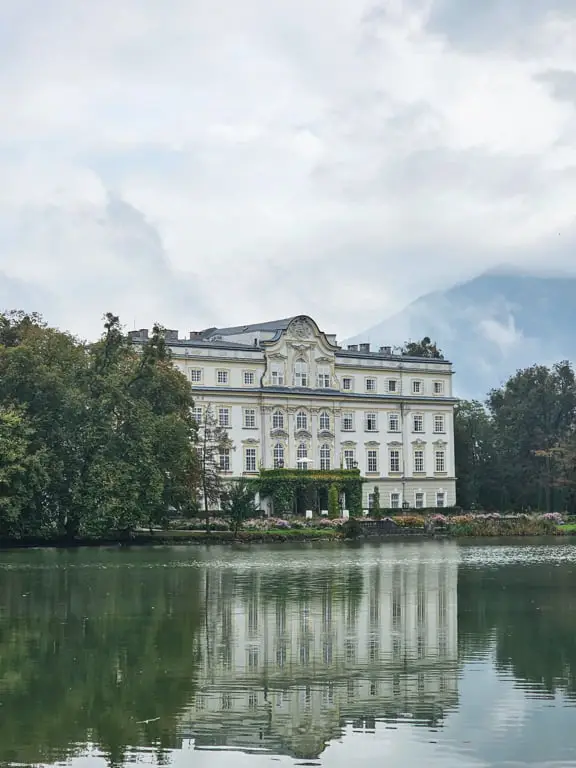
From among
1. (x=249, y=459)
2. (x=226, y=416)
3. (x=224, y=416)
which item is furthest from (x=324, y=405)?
(x=224, y=416)

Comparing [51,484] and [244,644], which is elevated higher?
[51,484]

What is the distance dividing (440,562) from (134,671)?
27.2 metres

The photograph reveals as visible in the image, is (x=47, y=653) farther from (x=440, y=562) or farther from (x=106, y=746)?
(x=440, y=562)

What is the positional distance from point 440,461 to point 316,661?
73.8 meters

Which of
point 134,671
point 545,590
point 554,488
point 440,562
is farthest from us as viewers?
point 554,488

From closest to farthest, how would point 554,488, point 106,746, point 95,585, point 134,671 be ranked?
point 106,746 → point 134,671 → point 95,585 → point 554,488

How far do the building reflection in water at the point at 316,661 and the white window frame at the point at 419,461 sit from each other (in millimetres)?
57875

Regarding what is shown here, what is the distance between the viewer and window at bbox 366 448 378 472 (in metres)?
89.9

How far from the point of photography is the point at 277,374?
85.4 m

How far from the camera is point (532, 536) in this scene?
7019 centimetres

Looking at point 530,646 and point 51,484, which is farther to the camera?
point 51,484

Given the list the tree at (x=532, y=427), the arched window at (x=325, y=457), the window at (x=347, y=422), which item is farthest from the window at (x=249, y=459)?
the tree at (x=532, y=427)

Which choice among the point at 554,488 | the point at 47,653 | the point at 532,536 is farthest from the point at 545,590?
the point at 554,488

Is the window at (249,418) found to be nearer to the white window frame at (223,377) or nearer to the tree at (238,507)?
the white window frame at (223,377)
